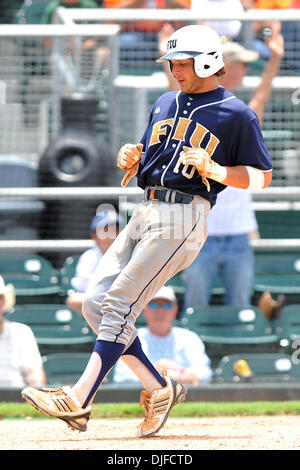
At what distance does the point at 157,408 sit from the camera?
14.1 ft

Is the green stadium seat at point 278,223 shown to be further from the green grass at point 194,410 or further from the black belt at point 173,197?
the black belt at point 173,197

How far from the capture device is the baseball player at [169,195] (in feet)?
13.3

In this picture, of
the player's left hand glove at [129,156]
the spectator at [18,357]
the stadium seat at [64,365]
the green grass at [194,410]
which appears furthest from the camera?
the stadium seat at [64,365]

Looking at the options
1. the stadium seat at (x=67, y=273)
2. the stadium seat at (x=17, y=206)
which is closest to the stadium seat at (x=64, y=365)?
the stadium seat at (x=67, y=273)

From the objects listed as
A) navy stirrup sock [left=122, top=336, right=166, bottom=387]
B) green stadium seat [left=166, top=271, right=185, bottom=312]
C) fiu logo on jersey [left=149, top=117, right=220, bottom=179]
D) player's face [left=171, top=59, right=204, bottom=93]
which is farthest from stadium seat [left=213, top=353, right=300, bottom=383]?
player's face [left=171, top=59, right=204, bottom=93]

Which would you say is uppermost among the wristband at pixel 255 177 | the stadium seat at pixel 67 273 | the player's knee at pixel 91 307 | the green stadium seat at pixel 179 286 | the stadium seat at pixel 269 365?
the wristband at pixel 255 177

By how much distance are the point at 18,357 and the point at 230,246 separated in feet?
5.86

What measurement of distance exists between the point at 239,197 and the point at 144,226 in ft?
9.15

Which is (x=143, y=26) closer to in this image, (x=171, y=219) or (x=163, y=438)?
(x=171, y=219)

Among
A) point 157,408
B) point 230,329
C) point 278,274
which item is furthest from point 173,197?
point 278,274

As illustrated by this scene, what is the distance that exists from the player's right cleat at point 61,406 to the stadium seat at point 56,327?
2.66m

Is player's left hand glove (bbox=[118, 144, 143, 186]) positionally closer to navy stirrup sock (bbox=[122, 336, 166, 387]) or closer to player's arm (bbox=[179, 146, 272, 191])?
player's arm (bbox=[179, 146, 272, 191])

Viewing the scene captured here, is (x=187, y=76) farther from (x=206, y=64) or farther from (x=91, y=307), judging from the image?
(x=91, y=307)
